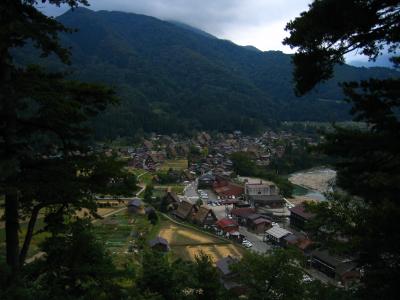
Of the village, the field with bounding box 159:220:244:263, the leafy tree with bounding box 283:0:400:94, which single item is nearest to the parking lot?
the village

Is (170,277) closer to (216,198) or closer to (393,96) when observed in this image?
(393,96)

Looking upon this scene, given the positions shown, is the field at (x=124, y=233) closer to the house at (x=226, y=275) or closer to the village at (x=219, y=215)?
the village at (x=219, y=215)

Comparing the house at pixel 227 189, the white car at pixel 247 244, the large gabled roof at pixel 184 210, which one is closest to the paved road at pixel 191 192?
the house at pixel 227 189

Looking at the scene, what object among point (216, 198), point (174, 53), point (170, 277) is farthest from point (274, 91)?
point (170, 277)

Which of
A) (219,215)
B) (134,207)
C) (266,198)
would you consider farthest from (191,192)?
(134,207)

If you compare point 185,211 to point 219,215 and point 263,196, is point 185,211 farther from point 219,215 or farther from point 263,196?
point 263,196

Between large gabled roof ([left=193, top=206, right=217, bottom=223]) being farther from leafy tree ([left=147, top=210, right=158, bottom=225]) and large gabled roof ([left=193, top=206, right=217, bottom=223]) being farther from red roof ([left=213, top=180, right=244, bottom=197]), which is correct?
red roof ([left=213, top=180, right=244, bottom=197])
